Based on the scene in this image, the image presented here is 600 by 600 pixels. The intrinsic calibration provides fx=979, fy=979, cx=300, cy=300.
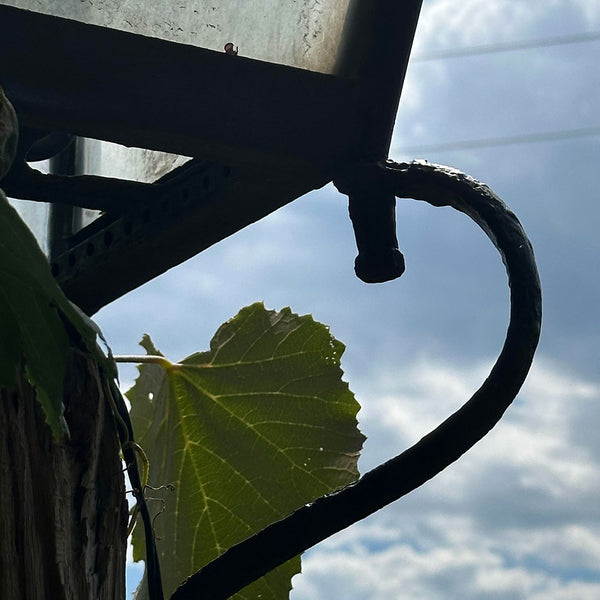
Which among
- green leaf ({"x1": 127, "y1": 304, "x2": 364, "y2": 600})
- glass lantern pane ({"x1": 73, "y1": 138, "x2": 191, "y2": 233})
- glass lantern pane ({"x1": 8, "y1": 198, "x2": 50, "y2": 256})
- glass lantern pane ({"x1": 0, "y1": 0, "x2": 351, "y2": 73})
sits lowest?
green leaf ({"x1": 127, "y1": 304, "x2": 364, "y2": 600})

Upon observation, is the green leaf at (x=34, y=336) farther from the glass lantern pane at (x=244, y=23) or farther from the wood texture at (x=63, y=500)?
the glass lantern pane at (x=244, y=23)

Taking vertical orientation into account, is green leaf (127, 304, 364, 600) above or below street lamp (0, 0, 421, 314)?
below

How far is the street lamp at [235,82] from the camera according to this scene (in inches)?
13.4

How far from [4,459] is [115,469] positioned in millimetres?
37

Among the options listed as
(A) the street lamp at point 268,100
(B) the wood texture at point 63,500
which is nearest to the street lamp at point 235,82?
(A) the street lamp at point 268,100

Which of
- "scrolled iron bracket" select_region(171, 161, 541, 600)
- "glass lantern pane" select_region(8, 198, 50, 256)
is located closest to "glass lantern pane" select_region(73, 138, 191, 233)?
"glass lantern pane" select_region(8, 198, 50, 256)

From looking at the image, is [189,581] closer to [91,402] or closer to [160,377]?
[91,402]

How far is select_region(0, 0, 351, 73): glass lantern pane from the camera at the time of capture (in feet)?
1.16

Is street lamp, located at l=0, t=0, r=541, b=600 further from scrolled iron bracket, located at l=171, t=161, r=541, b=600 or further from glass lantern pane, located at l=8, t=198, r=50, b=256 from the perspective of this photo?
glass lantern pane, located at l=8, t=198, r=50, b=256

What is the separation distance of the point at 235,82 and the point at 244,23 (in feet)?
0.11

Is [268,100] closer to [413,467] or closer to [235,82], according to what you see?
[235,82]

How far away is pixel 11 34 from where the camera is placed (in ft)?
1.10

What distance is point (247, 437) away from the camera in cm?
46

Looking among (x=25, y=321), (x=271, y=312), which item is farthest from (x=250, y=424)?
(x=25, y=321)
